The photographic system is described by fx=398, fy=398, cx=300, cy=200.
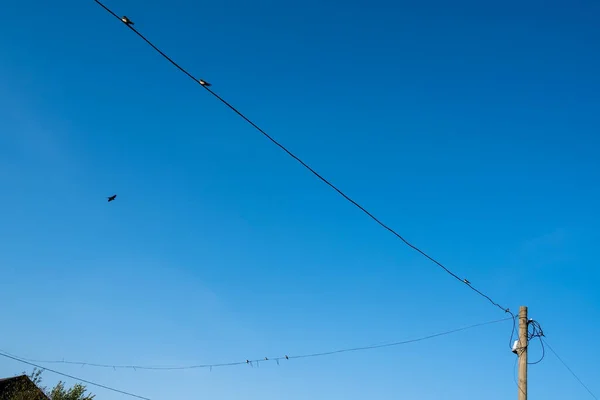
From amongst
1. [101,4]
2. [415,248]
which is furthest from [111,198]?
[415,248]

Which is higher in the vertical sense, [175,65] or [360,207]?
[360,207]

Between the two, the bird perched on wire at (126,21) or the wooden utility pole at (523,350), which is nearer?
the bird perched on wire at (126,21)

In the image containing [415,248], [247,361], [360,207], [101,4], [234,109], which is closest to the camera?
[101,4]

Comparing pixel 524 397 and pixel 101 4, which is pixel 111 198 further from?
pixel 524 397

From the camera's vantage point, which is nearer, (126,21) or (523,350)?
(126,21)

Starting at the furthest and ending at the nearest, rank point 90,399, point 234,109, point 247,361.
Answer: point 90,399
point 247,361
point 234,109

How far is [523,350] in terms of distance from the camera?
11.3 meters

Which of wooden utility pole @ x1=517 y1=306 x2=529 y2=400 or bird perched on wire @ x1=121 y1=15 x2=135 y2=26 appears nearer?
bird perched on wire @ x1=121 y1=15 x2=135 y2=26

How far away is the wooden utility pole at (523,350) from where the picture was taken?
10641 mm

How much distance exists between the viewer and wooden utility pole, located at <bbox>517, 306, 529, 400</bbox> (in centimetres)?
1064

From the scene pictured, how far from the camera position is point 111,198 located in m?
12.4

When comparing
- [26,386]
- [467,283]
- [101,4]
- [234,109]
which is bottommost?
[26,386]

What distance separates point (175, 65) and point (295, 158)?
313 centimetres

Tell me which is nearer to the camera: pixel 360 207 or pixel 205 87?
pixel 205 87
